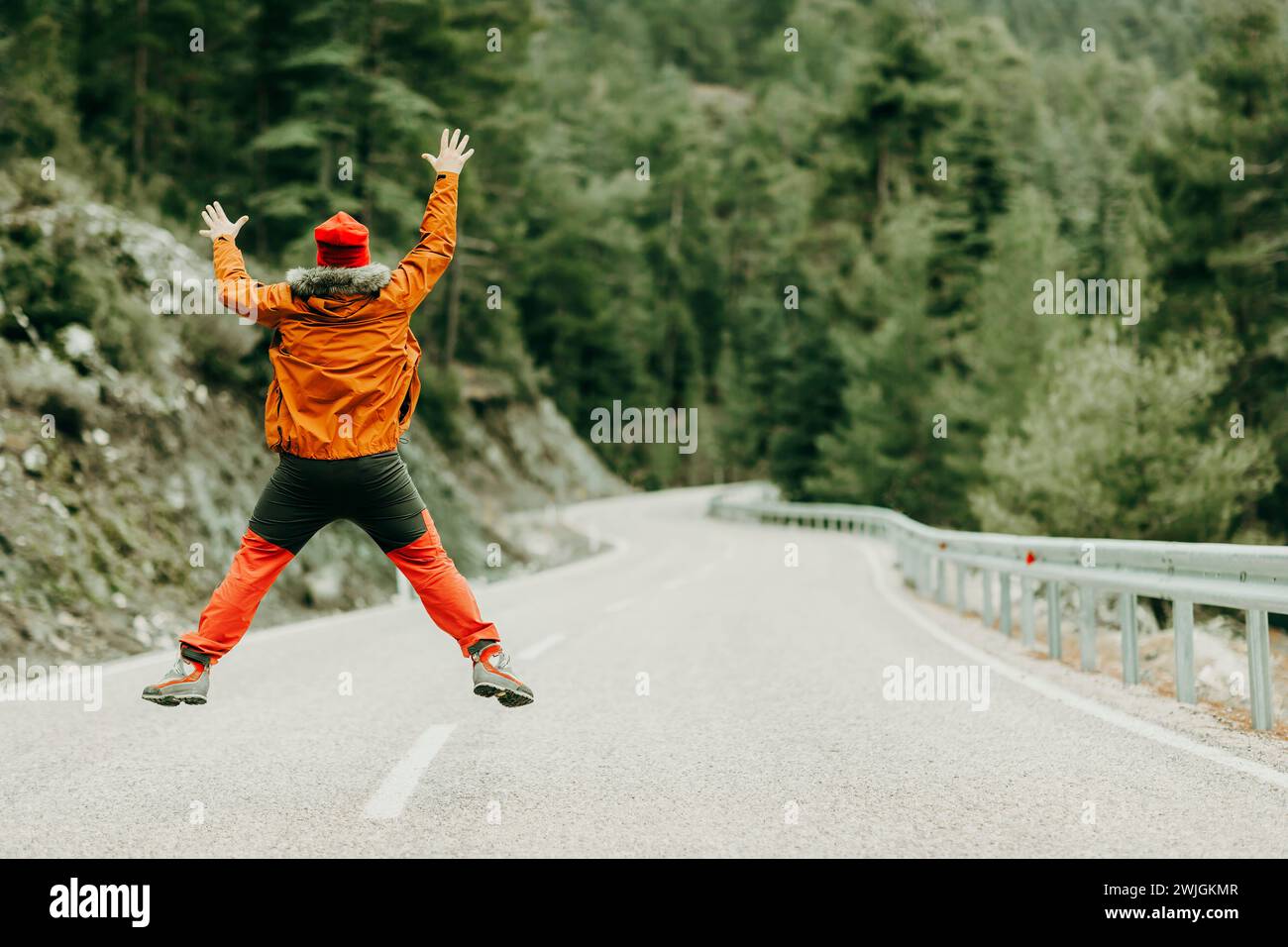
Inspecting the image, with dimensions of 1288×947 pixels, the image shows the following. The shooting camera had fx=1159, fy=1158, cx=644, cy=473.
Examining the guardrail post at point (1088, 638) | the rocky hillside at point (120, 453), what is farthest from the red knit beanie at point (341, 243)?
the guardrail post at point (1088, 638)

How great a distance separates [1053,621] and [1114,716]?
3146 millimetres

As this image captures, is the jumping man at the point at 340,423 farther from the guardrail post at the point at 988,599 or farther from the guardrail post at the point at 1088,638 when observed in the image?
the guardrail post at the point at 988,599

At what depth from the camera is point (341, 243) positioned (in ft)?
16.1

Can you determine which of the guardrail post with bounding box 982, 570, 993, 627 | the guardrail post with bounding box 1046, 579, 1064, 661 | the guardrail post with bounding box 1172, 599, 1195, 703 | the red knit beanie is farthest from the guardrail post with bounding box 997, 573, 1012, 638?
the red knit beanie

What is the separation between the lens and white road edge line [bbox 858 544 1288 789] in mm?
5133

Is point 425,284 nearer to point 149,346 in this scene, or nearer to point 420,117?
point 149,346

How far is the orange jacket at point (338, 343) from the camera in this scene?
489 centimetres

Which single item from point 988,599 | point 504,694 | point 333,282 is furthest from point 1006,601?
point 333,282

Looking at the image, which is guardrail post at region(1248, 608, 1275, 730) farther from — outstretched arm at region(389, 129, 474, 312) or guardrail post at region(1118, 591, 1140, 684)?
outstretched arm at region(389, 129, 474, 312)

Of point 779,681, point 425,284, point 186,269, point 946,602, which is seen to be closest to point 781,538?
point 946,602

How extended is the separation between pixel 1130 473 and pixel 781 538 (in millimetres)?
14249

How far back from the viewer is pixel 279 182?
29703 millimetres

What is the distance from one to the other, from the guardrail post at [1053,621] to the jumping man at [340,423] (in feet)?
19.5

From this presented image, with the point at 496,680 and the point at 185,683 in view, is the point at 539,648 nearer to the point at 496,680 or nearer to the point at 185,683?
the point at 496,680
